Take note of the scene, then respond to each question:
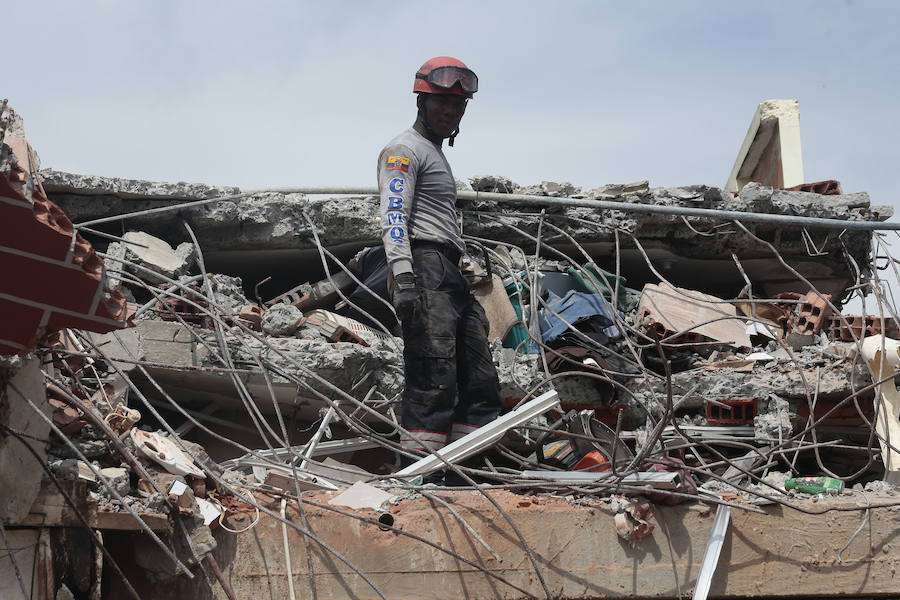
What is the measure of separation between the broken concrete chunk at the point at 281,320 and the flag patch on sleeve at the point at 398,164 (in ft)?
4.96

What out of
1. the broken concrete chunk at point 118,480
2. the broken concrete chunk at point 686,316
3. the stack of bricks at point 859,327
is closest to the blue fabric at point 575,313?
the broken concrete chunk at point 686,316

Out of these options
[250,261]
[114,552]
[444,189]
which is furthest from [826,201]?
[114,552]

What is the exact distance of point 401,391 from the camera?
6383 mm

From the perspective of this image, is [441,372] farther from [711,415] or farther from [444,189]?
[711,415]

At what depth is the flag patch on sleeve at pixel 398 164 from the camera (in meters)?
5.37

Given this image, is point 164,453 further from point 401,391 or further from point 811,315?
point 811,315

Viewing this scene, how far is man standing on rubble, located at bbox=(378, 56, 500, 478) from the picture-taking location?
518 cm

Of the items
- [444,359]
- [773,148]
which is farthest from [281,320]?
[773,148]

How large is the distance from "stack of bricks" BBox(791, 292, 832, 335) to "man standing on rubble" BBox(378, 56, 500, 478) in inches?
109

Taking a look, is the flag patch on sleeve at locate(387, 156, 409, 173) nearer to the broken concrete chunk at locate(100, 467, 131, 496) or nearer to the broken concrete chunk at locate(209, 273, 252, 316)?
the broken concrete chunk at locate(209, 273, 252, 316)

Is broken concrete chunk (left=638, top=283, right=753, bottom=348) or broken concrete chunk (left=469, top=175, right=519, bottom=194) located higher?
broken concrete chunk (left=469, top=175, right=519, bottom=194)

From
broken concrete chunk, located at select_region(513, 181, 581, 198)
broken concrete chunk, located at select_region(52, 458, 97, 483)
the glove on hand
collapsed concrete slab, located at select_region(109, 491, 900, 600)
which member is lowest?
collapsed concrete slab, located at select_region(109, 491, 900, 600)

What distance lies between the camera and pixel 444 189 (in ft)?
18.2

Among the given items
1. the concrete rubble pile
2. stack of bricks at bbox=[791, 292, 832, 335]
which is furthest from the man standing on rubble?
stack of bricks at bbox=[791, 292, 832, 335]
